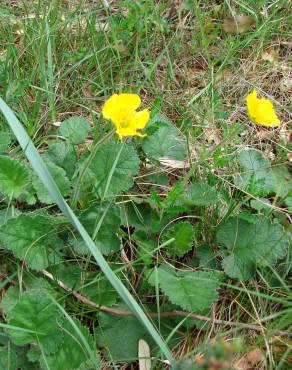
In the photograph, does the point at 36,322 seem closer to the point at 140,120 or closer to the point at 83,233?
the point at 83,233

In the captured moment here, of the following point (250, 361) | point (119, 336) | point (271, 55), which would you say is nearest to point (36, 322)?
point (119, 336)

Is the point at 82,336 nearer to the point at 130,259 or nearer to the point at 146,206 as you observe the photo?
the point at 130,259

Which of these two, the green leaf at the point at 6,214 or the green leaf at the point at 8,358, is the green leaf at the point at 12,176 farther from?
the green leaf at the point at 8,358

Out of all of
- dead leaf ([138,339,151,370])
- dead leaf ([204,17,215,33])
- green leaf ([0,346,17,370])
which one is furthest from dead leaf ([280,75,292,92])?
green leaf ([0,346,17,370])

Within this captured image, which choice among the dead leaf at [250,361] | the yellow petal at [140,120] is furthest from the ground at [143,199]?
the yellow petal at [140,120]

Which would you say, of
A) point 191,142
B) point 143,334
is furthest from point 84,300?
point 191,142

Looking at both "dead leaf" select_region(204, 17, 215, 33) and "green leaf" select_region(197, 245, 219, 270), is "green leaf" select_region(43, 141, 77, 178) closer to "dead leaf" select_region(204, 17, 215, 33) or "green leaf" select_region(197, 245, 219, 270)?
"green leaf" select_region(197, 245, 219, 270)
